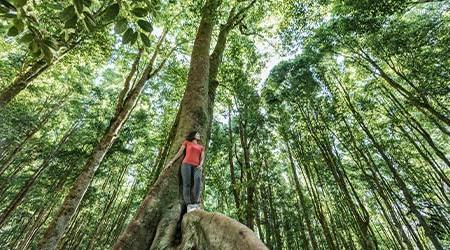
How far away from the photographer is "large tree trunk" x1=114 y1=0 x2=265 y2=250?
73.6 inches

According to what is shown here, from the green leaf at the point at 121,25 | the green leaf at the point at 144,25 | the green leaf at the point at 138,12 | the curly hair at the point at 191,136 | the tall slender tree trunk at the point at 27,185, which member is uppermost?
the tall slender tree trunk at the point at 27,185

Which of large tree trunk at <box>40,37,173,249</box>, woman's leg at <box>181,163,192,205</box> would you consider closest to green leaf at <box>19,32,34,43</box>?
woman's leg at <box>181,163,192,205</box>

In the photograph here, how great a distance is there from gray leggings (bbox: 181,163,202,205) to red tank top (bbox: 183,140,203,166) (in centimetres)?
6

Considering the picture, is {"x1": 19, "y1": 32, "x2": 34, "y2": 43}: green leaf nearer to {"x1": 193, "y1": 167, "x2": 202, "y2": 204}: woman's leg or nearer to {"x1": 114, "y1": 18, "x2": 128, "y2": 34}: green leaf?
{"x1": 114, "y1": 18, "x2": 128, "y2": 34}: green leaf

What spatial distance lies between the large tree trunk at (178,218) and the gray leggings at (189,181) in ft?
0.29

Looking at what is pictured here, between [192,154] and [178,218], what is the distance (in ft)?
2.80

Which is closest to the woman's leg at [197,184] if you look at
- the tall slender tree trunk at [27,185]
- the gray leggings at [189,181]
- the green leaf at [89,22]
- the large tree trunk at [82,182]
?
the gray leggings at [189,181]

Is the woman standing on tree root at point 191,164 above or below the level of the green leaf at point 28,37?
above

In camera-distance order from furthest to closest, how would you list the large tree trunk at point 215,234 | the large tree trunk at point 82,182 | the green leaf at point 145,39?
the large tree trunk at point 82,182 < the large tree trunk at point 215,234 < the green leaf at point 145,39

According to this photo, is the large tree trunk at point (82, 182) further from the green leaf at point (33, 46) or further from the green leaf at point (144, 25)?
the green leaf at point (144, 25)

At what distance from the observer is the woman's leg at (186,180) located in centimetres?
312

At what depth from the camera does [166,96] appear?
12.5 meters

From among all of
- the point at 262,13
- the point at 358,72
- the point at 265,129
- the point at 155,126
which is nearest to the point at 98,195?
the point at 155,126

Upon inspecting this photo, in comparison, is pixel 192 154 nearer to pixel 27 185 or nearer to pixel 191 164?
pixel 191 164
